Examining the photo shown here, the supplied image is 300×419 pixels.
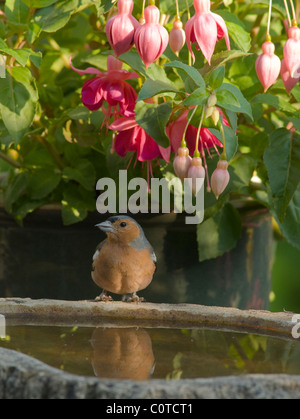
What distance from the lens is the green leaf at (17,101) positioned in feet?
4.58

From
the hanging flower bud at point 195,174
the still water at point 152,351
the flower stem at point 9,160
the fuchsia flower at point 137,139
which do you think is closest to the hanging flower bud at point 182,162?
the hanging flower bud at point 195,174

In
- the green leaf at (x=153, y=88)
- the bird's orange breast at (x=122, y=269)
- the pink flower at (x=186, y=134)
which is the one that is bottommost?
the bird's orange breast at (x=122, y=269)

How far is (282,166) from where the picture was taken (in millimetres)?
1439

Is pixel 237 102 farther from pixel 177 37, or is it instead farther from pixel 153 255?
pixel 153 255

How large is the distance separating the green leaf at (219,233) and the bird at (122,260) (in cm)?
13

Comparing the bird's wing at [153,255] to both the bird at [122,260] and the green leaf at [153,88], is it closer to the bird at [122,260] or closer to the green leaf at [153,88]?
the bird at [122,260]

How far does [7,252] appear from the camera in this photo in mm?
1701

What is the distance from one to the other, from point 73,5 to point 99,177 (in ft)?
1.40

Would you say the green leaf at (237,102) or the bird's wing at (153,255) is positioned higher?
the green leaf at (237,102)

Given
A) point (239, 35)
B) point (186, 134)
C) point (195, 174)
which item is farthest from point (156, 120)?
point (239, 35)

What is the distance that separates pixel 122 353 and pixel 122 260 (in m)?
0.34
